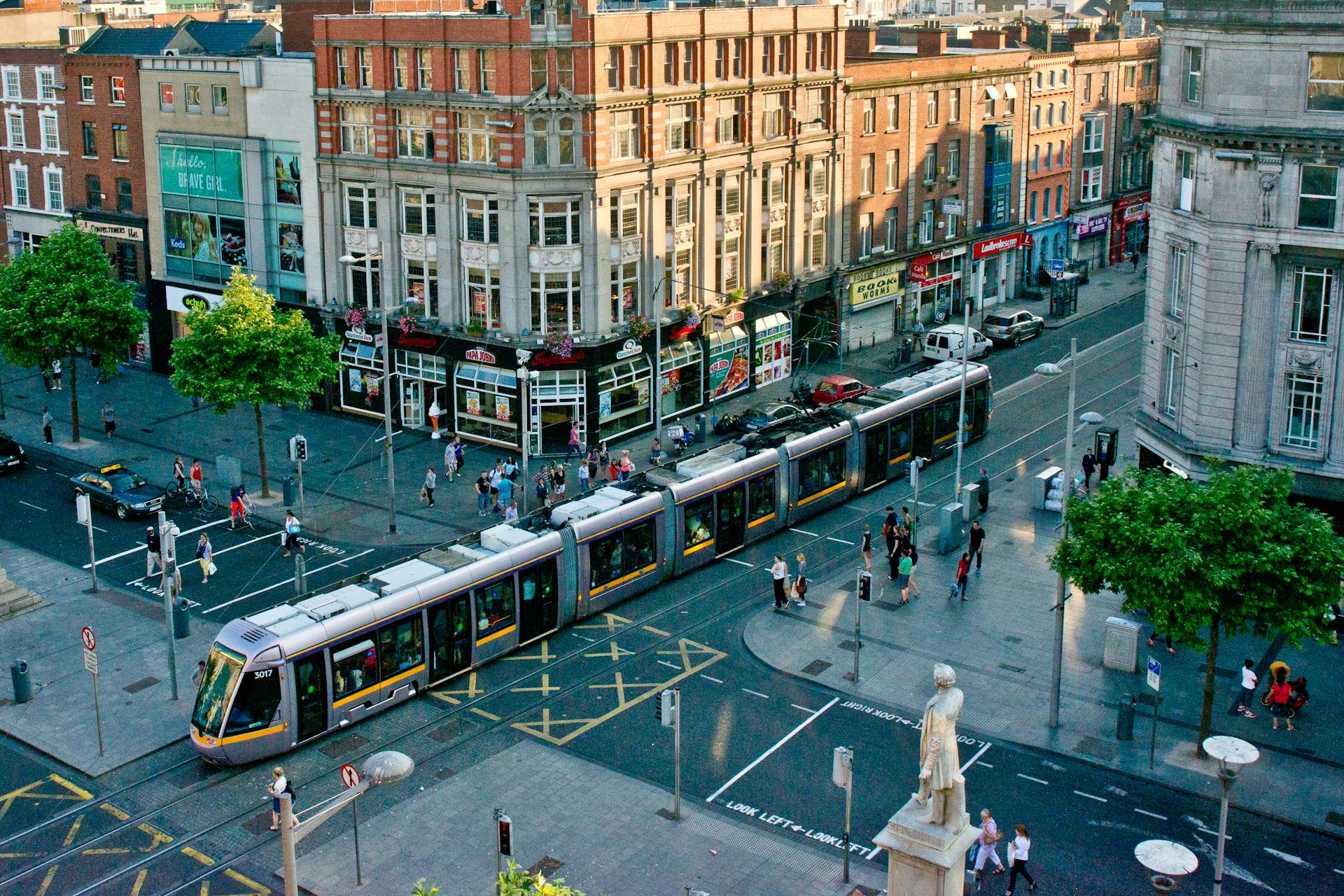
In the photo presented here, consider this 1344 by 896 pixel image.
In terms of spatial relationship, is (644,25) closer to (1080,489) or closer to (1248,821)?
(1080,489)

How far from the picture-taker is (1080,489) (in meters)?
52.6

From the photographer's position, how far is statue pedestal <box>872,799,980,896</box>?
74.4 feet

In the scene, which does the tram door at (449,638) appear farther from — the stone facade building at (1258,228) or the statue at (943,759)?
the stone facade building at (1258,228)

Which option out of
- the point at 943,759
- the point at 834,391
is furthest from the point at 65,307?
the point at 943,759

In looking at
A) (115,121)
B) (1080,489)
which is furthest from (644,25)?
(115,121)

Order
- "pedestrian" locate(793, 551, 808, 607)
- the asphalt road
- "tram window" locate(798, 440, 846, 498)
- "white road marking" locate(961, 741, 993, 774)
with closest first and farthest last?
the asphalt road → "white road marking" locate(961, 741, 993, 774) → "pedestrian" locate(793, 551, 808, 607) → "tram window" locate(798, 440, 846, 498)

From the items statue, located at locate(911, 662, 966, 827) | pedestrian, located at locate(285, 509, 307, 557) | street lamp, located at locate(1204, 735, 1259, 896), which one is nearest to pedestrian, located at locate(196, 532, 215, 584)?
pedestrian, located at locate(285, 509, 307, 557)

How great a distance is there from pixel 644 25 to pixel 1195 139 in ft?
80.3

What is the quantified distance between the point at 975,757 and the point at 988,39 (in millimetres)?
64361

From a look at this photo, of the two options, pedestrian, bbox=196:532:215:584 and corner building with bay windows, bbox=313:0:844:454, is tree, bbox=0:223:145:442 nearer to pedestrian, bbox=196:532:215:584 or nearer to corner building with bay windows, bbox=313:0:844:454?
corner building with bay windows, bbox=313:0:844:454

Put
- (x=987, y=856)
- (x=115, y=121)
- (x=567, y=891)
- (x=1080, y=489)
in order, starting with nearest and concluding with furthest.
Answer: (x=567, y=891) < (x=987, y=856) < (x=1080, y=489) < (x=115, y=121)

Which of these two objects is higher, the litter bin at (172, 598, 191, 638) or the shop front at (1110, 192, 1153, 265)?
the shop front at (1110, 192, 1153, 265)

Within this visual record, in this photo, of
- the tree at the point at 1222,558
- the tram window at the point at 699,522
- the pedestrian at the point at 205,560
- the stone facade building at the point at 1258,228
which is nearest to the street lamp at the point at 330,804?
the tree at the point at 1222,558

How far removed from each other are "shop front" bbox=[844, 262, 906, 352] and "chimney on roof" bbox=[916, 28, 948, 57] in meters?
14.8
